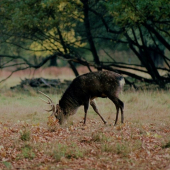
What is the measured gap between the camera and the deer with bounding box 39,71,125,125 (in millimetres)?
10648

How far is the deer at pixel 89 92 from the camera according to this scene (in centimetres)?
1065

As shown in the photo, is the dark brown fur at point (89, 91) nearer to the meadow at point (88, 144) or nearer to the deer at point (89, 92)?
the deer at point (89, 92)

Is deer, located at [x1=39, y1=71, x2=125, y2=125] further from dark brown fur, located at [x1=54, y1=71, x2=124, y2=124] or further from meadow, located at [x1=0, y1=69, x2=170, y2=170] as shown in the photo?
meadow, located at [x1=0, y1=69, x2=170, y2=170]

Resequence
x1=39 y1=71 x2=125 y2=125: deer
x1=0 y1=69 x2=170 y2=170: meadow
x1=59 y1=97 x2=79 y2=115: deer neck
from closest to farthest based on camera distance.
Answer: x1=0 y1=69 x2=170 y2=170: meadow → x1=39 y1=71 x2=125 y2=125: deer → x1=59 y1=97 x2=79 y2=115: deer neck

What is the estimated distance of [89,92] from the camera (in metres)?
10.8

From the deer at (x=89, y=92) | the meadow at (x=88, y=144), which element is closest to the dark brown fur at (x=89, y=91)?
the deer at (x=89, y=92)

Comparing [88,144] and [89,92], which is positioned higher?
[89,92]

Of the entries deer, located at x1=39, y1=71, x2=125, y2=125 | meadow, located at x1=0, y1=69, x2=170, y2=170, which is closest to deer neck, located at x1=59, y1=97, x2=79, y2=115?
deer, located at x1=39, y1=71, x2=125, y2=125

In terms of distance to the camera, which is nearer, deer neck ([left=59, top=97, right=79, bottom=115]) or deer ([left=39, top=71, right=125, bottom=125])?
deer ([left=39, top=71, right=125, bottom=125])

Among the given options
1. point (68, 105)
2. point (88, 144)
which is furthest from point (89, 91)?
point (88, 144)

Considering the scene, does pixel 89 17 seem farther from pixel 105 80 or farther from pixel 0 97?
pixel 105 80

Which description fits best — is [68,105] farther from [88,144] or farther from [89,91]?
[88,144]

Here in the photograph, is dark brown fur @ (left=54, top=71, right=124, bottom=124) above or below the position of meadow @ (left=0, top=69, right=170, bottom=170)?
above

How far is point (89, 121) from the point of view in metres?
11.4
